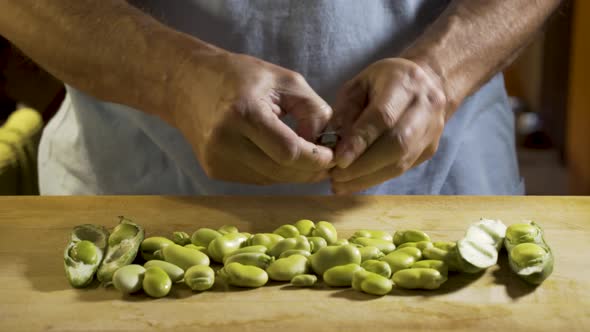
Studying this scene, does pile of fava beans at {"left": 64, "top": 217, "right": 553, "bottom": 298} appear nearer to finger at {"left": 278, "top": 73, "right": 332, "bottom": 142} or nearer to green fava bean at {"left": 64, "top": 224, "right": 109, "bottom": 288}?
green fava bean at {"left": 64, "top": 224, "right": 109, "bottom": 288}

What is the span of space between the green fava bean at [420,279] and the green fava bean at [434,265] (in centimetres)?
2

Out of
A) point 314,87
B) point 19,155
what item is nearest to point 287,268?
point 314,87

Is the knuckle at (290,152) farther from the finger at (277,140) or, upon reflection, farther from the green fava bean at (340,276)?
the green fava bean at (340,276)

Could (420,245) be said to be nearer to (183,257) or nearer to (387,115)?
(387,115)

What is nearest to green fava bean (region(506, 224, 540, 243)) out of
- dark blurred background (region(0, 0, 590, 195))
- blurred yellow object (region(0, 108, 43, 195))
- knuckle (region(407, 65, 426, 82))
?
knuckle (region(407, 65, 426, 82))

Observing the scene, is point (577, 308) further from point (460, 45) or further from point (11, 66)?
point (11, 66)

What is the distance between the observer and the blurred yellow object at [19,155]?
58.5 inches

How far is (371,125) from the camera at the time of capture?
3.28ft

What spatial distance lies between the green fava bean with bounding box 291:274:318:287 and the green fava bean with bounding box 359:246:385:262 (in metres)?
0.07

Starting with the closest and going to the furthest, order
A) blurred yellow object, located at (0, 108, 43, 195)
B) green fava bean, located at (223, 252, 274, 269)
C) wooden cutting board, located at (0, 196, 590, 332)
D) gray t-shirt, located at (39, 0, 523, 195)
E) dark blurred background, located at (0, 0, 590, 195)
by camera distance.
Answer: wooden cutting board, located at (0, 196, 590, 332) → green fava bean, located at (223, 252, 274, 269) → gray t-shirt, located at (39, 0, 523, 195) → blurred yellow object, located at (0, 108, 43, 195) → dark blurred background, located at (0, 0, 590, 195)

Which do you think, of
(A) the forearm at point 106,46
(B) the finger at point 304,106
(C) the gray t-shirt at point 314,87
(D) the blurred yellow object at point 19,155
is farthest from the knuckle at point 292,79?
(D) the blurred yellow object at point 19,155

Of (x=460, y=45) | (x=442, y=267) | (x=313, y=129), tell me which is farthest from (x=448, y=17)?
(x=442, y=267)

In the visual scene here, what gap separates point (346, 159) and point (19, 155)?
0.74 meters

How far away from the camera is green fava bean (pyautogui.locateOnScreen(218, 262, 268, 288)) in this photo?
88 cm
